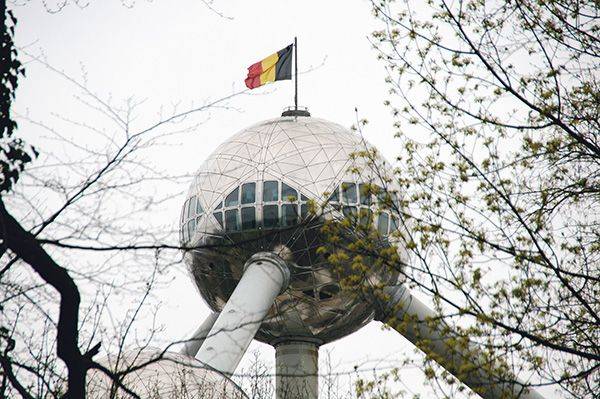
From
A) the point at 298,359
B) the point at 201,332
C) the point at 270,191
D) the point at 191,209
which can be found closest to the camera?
the point at 270,191

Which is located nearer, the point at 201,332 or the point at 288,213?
the point at 288,213

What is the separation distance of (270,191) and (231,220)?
117cm

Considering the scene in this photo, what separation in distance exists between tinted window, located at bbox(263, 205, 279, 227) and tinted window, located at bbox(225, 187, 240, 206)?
30.9 inches

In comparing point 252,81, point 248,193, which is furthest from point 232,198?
point 252,81

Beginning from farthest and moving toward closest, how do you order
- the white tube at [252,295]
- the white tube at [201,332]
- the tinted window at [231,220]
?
the white tube at [201,332]
the tinted window at [231,220]
the white tube at [252,295]

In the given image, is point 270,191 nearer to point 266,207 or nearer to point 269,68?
point 266,207

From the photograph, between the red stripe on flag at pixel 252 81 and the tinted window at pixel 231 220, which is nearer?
the tinted window at pixel 231 220

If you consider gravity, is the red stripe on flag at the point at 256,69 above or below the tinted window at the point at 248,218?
above

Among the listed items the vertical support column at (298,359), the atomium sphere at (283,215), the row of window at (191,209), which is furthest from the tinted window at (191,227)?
the vertical support column at (298,359)

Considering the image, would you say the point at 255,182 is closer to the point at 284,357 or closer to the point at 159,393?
the point at 284,357

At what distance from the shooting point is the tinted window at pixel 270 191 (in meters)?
21.1

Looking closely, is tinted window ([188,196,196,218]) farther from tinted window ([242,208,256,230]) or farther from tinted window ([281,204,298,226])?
tinted window ([281,204,298,226])

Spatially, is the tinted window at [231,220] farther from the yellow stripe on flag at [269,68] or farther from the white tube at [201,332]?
the yellow stripe on flag at [269,68]

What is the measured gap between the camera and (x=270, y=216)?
2097 cm
